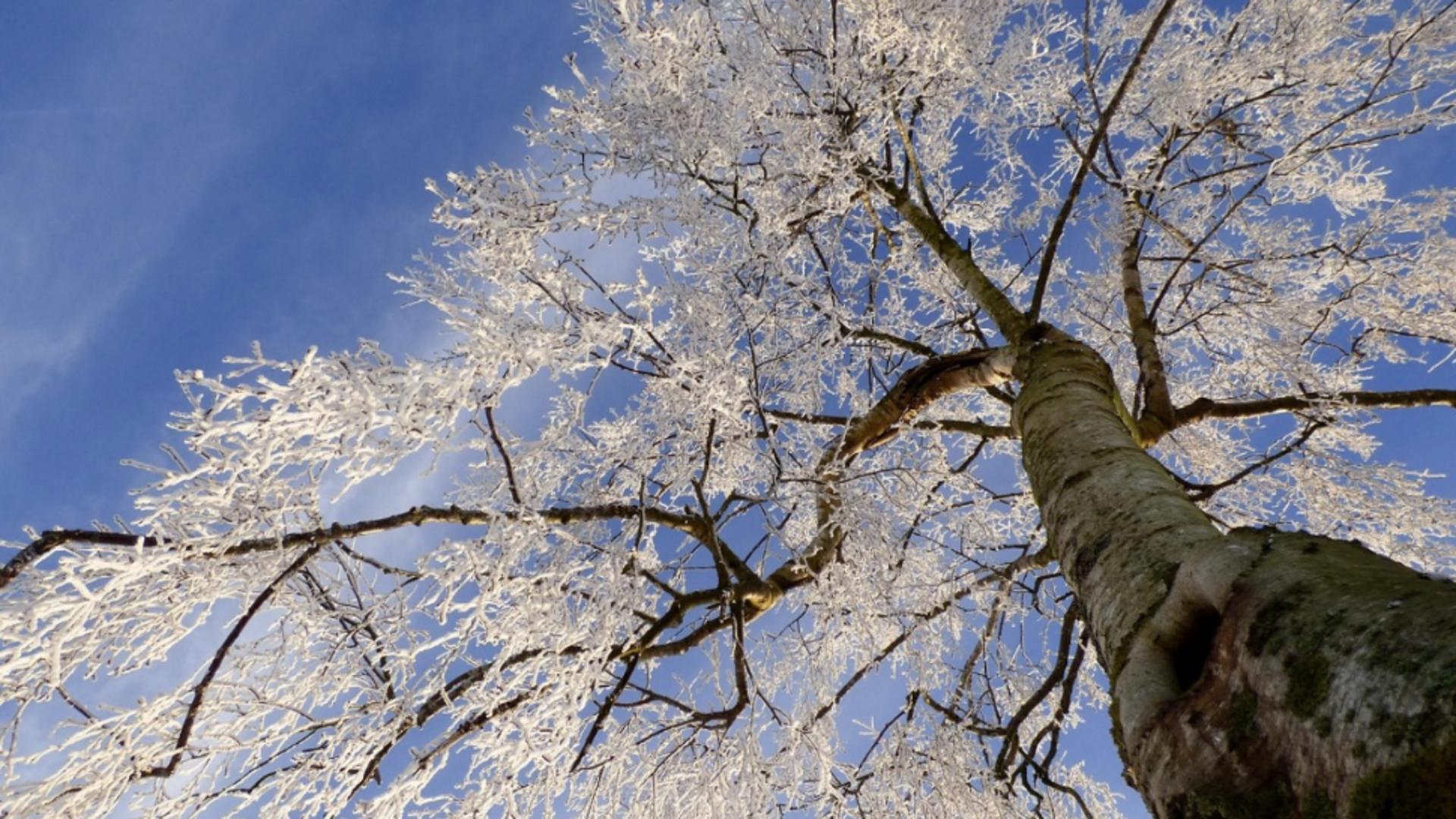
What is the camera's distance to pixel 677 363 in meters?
2.93

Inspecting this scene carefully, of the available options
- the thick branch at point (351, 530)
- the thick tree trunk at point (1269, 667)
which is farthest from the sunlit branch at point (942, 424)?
the thick tree trunk at point (1269, 667)

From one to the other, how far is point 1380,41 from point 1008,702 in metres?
4.28

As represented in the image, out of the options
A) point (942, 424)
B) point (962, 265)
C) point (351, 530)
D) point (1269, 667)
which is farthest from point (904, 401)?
point (1269, 667)

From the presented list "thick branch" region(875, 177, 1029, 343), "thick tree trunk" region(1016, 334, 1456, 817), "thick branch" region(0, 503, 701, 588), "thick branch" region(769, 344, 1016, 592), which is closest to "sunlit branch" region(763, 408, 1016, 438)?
"thick branch" region(769, 344, 1016, 592)

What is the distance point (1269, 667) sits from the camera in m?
1.06

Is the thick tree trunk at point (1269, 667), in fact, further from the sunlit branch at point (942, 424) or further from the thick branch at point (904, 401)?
the sunlit branch at point (942, 424)

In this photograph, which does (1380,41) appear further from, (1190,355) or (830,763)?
(830,763)

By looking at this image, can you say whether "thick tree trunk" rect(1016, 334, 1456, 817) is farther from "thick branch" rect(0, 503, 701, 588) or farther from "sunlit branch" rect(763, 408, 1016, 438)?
"sunlit branch" rect(763, 408, 1016, 438)

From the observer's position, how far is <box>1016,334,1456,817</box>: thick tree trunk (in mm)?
826

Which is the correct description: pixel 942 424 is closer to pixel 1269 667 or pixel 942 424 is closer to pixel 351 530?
pixel 351 530

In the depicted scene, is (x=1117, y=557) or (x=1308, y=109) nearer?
(x=1117, y=557)

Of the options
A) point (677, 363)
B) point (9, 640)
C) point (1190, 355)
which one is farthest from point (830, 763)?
point (1190, 355)

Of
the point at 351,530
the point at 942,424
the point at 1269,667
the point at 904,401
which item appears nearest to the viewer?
the point at 1269,667

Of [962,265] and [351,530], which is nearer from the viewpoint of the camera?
[351,530]
